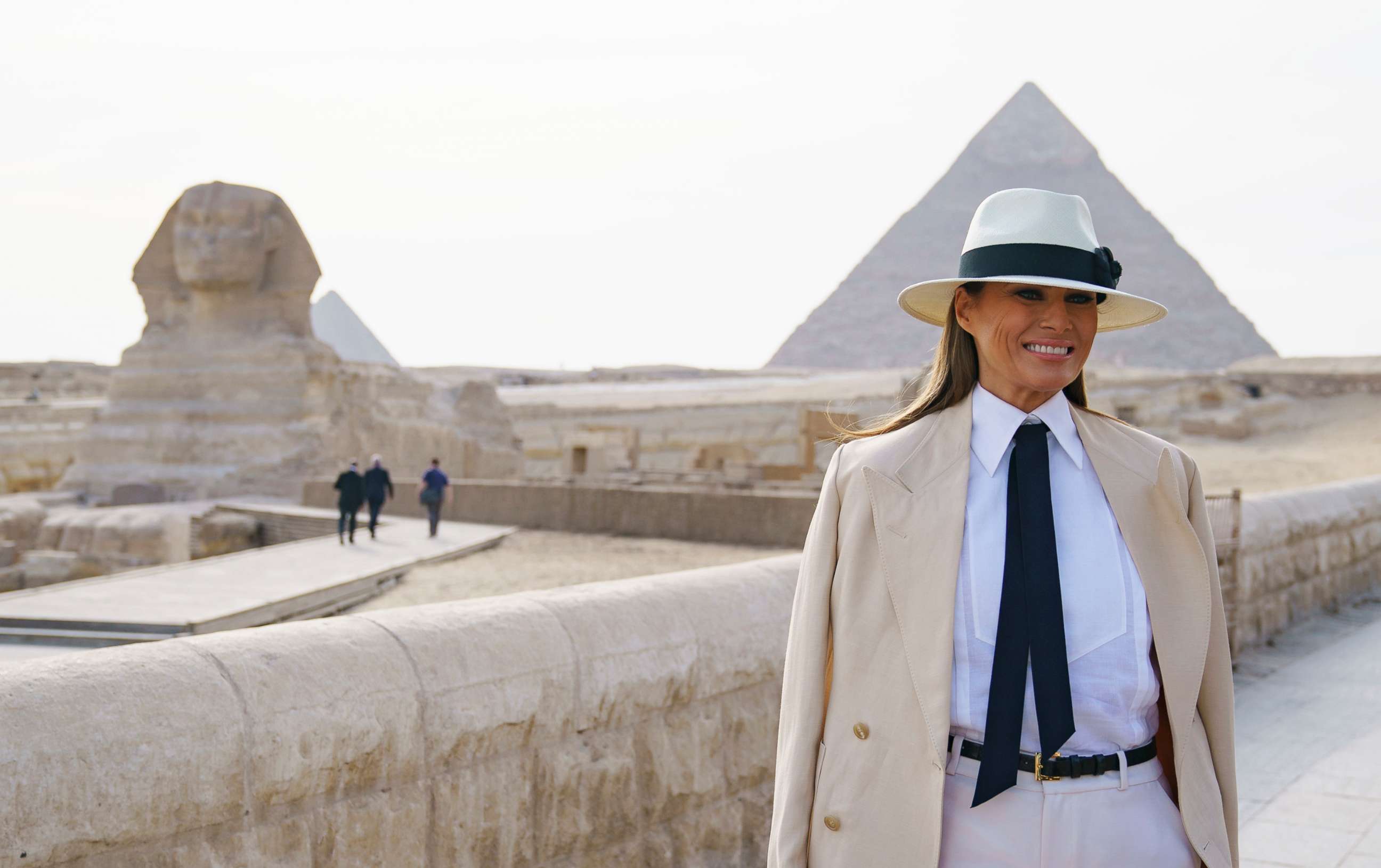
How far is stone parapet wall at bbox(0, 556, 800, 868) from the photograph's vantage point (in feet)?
5.39

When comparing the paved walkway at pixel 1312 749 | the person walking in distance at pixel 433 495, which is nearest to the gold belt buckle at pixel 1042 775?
the paved walkway at pixel 1312 749

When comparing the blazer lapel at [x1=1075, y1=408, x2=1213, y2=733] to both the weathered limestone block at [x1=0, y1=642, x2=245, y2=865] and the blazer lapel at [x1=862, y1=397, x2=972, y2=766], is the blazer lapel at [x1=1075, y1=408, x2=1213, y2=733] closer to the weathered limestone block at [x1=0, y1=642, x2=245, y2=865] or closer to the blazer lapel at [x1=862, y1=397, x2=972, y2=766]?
the blazer lapel at [x1=862, y1=397, x2=972, y2=766]

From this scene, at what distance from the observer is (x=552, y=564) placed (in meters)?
8.64

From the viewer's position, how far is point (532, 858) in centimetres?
224

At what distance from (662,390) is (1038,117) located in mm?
127732

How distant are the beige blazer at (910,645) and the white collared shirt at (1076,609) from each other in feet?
0.09

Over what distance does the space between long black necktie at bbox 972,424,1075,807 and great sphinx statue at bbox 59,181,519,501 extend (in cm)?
1636

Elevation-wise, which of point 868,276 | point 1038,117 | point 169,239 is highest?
point 1038,117

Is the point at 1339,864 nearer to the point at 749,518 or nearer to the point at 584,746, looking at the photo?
the point at 584,746

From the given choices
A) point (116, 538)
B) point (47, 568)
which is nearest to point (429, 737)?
point (47, 568)

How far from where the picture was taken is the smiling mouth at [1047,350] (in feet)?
5.40

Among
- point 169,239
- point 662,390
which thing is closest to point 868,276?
point 662,390

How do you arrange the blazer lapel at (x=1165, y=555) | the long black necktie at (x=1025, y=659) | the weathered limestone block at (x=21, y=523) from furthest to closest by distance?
the weathered limestone block at (x=21, y=523), the blazer lapel at (x=1165, y=555), the long black necktie at (x=1025, y=659)

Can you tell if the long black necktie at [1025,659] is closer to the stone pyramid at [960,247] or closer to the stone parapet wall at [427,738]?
the stone parapet wall at [427,738]
